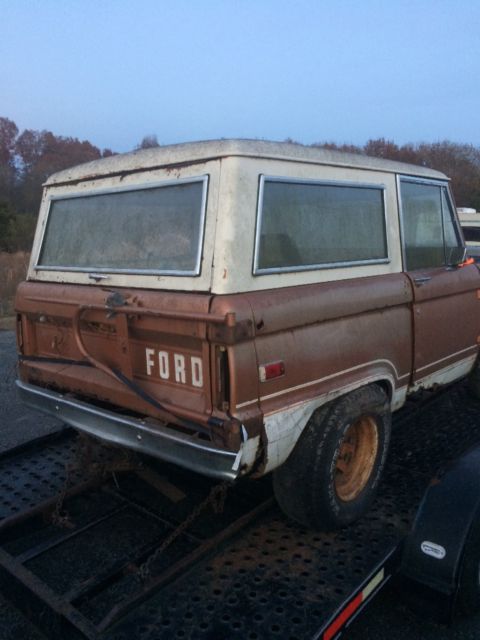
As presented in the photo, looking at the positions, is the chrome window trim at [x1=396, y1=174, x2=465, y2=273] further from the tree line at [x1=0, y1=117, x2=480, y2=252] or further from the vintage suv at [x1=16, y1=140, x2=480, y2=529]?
the tree line at [x1=0, y1=117, x2=480, y2=252]

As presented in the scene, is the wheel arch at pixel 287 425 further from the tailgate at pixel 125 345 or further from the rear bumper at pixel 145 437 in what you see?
the tailgate at pixel 125 345

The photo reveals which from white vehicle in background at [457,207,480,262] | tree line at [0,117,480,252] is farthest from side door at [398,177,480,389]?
tree line at [0,117,480,252]

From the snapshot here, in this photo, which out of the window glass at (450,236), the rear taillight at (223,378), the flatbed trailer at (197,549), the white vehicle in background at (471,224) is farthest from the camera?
the white vehicle in background at (471,224)

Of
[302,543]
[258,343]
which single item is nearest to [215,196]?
[258,343]

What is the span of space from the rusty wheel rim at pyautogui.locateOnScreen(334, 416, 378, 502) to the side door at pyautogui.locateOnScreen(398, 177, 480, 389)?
0.68 m

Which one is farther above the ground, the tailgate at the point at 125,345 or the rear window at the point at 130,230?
the rear window at the point at 130,230

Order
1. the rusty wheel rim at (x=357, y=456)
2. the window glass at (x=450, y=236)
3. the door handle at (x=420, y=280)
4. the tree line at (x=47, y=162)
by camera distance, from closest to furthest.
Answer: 1. the rusty wheel rim at (x=357, y=456)
2. the door handle at (x=420, y=280)
3. the window glass at (x=450, y=236)
4. the tree line at (x=47, y=162)

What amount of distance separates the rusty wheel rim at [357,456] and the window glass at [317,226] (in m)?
0.91

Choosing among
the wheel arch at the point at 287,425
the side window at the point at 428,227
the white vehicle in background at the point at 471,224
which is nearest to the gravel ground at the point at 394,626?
the wheel arch at the point at 287,425

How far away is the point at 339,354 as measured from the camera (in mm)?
2855

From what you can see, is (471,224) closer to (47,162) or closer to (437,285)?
(437,285)

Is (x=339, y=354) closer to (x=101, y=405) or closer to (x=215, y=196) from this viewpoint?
(x=215, y=196)

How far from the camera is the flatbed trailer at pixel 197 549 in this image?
7.07 ft

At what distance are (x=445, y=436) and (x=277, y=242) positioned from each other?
1.93 m
